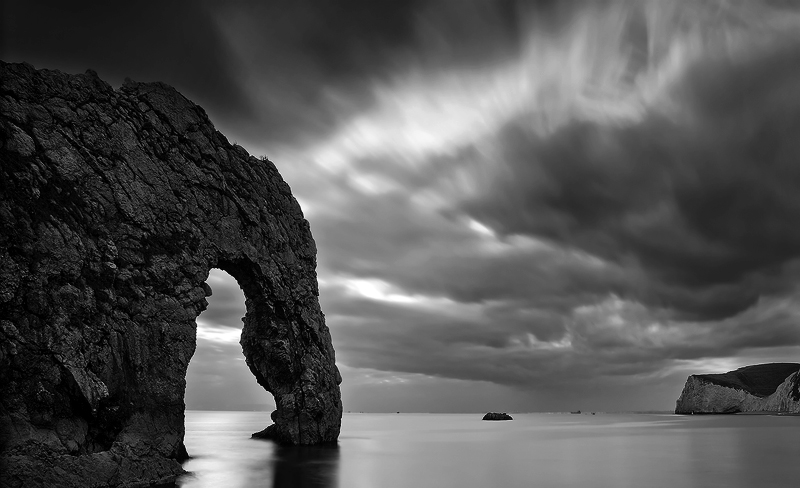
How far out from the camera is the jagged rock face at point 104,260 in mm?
21125

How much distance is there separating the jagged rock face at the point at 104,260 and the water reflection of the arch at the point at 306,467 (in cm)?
629

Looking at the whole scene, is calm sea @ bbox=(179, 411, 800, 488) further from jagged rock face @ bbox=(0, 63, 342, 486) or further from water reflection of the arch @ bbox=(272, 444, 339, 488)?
jagged rock face @ bbox=(0, 63, 342, 486)

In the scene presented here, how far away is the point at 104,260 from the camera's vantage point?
2544 centimetres

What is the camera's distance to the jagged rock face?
69.3 feet

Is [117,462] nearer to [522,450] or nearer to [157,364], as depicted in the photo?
[157,364]

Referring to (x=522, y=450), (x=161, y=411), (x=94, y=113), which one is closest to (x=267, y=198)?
(x=94, y=113)

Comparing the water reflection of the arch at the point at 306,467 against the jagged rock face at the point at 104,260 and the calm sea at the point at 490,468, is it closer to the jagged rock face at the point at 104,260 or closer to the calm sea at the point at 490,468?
the calm sea at the point at 490,468

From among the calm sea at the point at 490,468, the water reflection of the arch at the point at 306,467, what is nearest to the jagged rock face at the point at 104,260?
the calm sea at the point at 490,468

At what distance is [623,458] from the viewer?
1661 inches

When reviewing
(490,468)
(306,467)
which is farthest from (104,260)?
(490,468)

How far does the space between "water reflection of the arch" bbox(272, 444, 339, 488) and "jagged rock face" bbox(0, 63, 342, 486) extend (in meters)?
6.29

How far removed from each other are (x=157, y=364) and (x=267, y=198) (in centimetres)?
1713

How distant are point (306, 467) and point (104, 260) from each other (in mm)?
17561

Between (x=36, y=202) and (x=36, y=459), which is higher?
(x=36, y=202)
